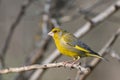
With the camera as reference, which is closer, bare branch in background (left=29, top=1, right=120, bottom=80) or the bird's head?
the bird's head

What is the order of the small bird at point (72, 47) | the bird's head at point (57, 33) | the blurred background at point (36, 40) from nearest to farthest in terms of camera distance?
the small bird at point (72, 47)
the bird's head at point (57, 33)
the blurred background at point (36, 40)

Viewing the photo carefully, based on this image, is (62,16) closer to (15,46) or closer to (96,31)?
(15,46)

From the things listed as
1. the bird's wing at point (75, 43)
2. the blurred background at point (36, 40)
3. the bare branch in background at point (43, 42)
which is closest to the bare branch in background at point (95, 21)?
the bare branch in background at point (43, 42)

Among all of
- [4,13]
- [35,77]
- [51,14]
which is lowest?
[35,77]

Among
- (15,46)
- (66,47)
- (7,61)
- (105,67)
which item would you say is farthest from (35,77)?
(105,67)

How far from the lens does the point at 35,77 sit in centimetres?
732

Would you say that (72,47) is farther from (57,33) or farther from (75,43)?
(57,33)

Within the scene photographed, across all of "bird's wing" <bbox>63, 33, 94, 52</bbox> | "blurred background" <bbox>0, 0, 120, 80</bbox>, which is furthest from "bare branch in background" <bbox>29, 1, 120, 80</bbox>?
"bird's wing" <bbox>63, 33, 94, 52</bbox>

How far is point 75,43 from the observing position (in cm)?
559

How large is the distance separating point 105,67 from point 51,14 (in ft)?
13.1

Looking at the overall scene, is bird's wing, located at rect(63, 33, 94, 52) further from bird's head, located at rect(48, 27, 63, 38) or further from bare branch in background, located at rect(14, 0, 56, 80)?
bare branch in background, located at rect(14, 0, 56, 80)

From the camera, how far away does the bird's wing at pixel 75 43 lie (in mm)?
5473

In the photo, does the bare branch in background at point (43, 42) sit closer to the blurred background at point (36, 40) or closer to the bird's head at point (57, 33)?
the blurred background at point (36, 40)

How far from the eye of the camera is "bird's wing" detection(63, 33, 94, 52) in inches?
215
